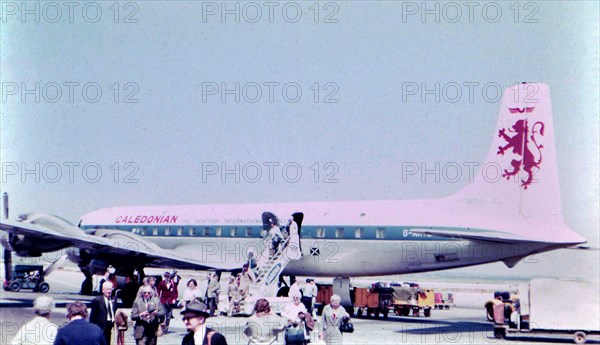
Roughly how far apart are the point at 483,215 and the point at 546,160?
7.55 feet

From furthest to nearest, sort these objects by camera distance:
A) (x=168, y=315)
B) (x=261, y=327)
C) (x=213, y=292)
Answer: (x=213, y=292) < (x=168, y=315) < (x=261, y=327)

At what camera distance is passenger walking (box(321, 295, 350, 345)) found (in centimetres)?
1131

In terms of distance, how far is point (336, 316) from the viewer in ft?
37.1

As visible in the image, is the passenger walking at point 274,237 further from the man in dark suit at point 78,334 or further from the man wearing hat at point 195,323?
the man wearing hat at point 195,323

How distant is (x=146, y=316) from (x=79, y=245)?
501 inches

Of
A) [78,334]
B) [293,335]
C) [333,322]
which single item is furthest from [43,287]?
[78,334]

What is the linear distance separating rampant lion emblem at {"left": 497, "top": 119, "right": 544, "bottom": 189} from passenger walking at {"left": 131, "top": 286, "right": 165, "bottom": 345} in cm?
1249

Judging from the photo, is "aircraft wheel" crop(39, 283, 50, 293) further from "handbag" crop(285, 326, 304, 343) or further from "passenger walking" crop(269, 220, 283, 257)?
"handbag" crop(285, 326, 304, 343)

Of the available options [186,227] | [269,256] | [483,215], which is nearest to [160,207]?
[186,227]

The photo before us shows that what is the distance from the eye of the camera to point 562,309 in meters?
17.4

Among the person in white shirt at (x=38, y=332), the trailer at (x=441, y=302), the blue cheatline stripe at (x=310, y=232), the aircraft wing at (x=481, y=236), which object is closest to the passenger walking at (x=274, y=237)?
the blue cheatline stripe at (x=310, y=232)

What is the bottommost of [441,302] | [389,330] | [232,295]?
[441,302]

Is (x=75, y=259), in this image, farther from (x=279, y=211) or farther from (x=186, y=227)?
(x=279, y=211)

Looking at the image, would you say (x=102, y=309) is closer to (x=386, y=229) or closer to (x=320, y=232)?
(x=386, y=229)
